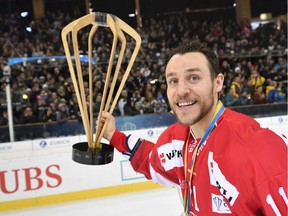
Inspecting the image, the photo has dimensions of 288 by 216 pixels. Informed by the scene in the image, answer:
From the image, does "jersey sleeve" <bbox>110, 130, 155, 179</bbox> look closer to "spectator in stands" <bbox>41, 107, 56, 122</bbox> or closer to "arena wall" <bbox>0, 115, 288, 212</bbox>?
"arena wall" <bbox>0, 115, 288, 212</bbox>

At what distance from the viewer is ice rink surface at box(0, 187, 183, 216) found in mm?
2889

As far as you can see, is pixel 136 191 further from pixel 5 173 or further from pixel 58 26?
pixel 58 26

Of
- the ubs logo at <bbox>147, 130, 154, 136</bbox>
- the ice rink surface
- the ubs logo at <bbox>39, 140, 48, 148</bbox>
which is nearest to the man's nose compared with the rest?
the ice rink surface

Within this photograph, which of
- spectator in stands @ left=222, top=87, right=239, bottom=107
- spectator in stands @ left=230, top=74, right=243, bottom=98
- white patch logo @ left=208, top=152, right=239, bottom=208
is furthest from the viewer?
spectator in stands @ left=230, top=74, right=243, bottom=98

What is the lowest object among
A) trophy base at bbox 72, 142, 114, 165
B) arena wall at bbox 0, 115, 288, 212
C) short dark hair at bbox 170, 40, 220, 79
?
arena wall at bbox 0, 115, 288, 212

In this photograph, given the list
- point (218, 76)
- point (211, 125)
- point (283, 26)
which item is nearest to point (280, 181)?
point (211, 125)

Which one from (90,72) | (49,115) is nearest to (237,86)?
(49,115)

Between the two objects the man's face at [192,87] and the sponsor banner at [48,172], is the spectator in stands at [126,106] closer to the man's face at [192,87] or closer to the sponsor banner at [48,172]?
the sponsor banner at [48,172]

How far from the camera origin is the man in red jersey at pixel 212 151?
0.84m

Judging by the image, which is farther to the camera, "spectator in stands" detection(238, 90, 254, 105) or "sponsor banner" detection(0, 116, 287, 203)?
"spectator in stands" detection(238, 90, 254, 105)

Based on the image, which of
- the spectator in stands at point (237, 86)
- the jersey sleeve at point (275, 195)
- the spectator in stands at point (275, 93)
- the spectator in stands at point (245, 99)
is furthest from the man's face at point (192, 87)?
the spectator in stands at point (275, 93)

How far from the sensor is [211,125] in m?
1.04

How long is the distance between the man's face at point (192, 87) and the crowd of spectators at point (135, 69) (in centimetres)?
206

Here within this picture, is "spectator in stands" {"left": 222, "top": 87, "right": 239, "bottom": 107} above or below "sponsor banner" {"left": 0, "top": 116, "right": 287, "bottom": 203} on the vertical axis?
above
